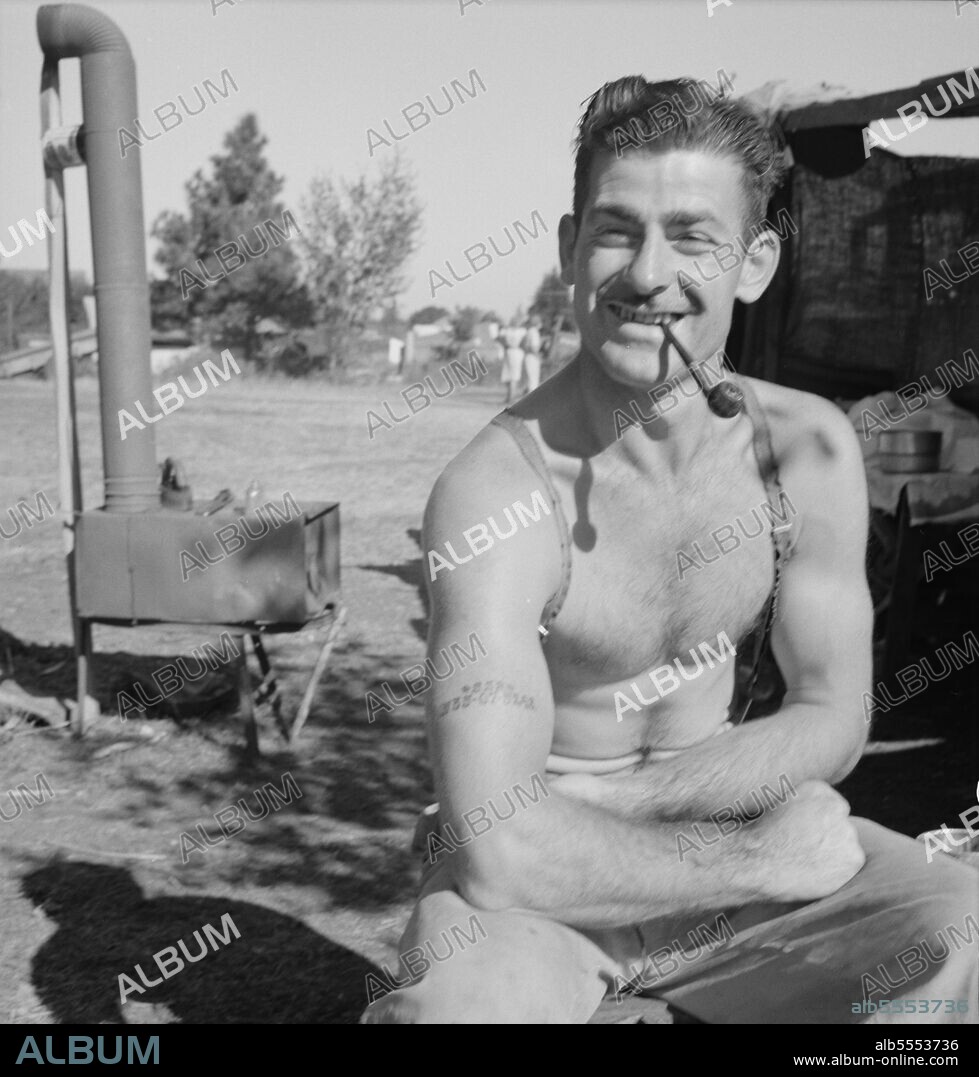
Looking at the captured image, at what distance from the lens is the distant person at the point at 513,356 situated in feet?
81.6

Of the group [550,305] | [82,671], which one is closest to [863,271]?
[82,671]

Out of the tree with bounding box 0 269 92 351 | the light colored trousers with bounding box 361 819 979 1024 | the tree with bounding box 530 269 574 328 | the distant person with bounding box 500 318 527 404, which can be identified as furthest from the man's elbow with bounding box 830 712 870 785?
Result: the tree with bounding box 0 269 92 351

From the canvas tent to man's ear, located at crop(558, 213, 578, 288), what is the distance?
406 cm

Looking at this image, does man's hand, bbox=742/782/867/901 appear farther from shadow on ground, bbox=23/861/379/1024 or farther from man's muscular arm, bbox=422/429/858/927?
shadow on ground, bbox=23/861/379/1024

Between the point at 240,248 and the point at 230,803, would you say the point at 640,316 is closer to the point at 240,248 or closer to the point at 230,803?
the point at 230,803

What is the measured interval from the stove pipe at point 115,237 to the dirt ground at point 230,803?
873 millimetres

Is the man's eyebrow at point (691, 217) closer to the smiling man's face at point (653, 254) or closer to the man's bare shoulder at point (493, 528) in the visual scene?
the smiling man's face at point (653, 254)

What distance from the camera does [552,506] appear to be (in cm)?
194

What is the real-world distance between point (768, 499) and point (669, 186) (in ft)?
1.76

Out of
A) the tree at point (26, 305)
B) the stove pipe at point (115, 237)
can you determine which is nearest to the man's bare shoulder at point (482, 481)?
the stove pipe at point (115, 237)

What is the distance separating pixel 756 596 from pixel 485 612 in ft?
1.77

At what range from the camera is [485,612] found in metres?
Answer: 1.80
